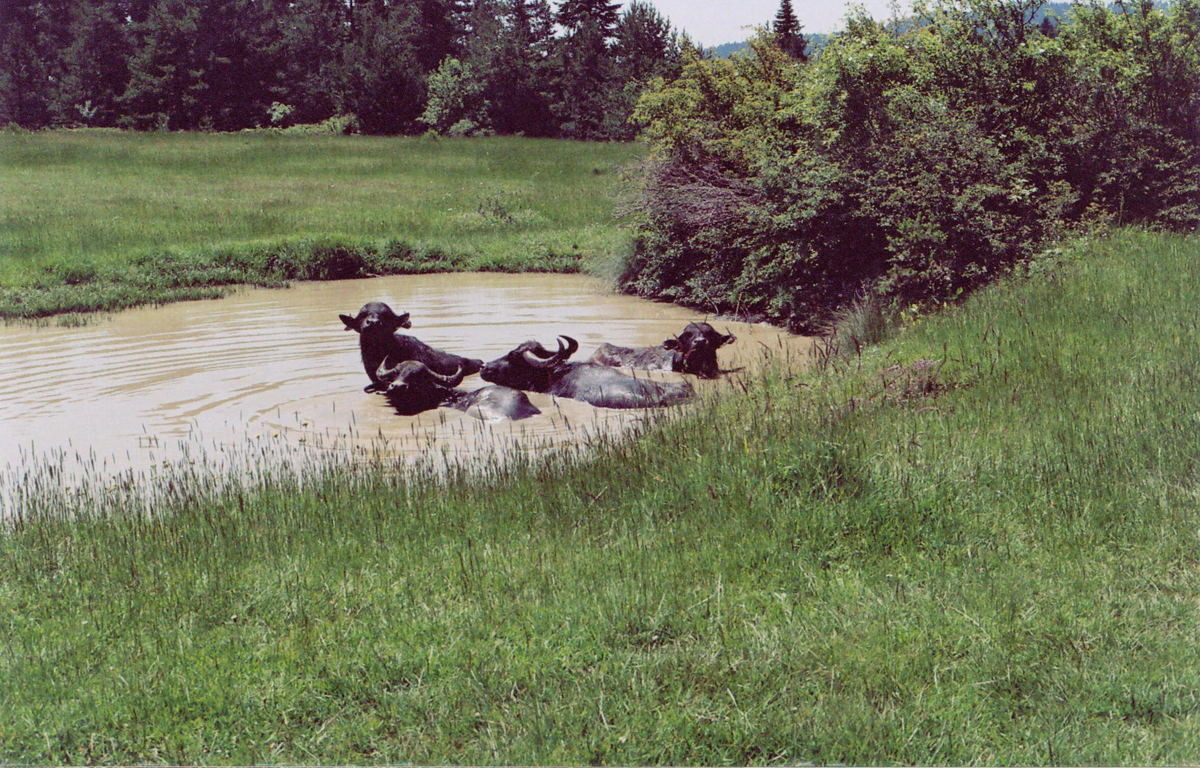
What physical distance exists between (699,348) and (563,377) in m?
1.59

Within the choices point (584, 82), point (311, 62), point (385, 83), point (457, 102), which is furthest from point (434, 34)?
point (584, 82)

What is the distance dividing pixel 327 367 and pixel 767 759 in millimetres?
9617

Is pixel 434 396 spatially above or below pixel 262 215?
below

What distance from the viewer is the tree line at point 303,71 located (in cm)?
5497

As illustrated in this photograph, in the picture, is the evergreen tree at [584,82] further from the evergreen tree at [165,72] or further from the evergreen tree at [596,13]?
the evergreen tree at [165,72]

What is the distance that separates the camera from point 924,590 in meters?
4.45

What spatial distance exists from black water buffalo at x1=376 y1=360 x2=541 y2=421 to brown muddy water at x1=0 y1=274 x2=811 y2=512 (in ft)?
0.49

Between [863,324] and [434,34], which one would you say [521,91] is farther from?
[863,324]

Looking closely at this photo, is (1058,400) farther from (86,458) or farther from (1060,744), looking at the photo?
(86,458)

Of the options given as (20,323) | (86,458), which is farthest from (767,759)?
(20,323)

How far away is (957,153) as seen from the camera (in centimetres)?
1353

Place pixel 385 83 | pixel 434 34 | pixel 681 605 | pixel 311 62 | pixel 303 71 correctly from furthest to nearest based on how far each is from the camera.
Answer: pixel 434 34 → pixel 311 62 → pixel 303 71 → pixel 385 83 → pixel 681 605

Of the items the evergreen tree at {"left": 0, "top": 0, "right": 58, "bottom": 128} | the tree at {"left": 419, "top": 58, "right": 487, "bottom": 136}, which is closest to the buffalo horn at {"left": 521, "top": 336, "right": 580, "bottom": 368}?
the evergreen tree at {"left": 0, "top": 0, "right": 58, "bottom": 128}

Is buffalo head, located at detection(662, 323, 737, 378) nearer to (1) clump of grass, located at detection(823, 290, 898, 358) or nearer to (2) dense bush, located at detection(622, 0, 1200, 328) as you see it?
(1) clump of grass, located at detection(823, 290, 898, 358)
